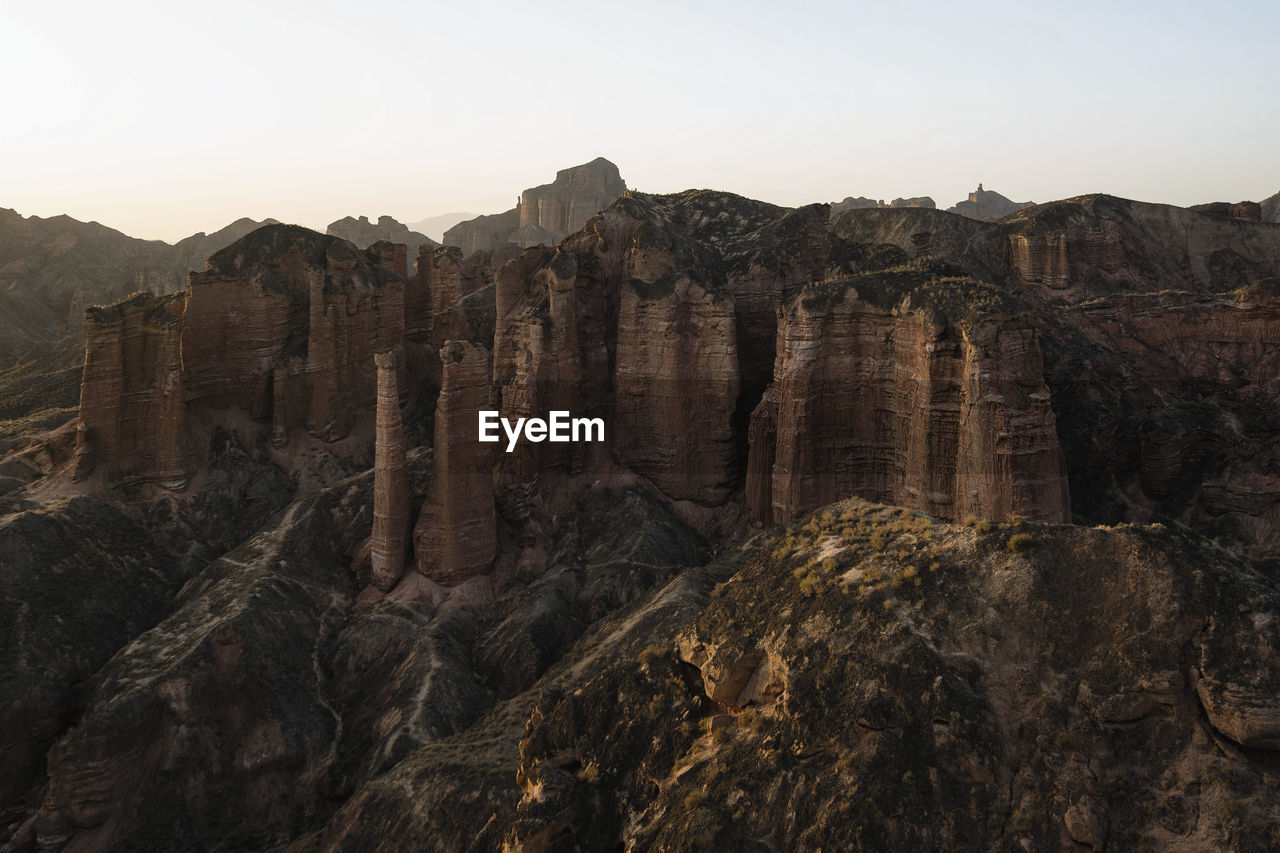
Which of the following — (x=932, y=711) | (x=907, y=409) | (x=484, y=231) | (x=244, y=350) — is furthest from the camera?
(x=484, y=231)

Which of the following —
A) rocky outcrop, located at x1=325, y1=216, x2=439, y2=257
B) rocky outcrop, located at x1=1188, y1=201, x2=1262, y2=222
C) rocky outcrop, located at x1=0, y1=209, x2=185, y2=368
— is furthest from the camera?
rocky outcrop, located at x1=325, y1=216, x2=439, y2=257

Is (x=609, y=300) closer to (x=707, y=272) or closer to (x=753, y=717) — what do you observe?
(x=707, y=272)

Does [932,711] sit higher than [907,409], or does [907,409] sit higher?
[907,409]

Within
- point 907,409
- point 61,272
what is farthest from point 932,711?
point 61,272

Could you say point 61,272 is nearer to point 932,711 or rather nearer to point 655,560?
point 655,560

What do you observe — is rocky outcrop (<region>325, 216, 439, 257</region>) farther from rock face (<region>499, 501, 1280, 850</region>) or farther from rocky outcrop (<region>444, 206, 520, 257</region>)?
rock face (<region>499, 501, 1280, 850</region>)

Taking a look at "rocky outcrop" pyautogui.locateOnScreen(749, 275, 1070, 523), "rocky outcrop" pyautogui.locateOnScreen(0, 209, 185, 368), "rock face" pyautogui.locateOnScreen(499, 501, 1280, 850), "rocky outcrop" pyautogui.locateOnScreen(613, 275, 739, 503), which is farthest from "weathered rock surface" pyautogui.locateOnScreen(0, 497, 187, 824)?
"rocky outcrop" pyautogui.locateOnScreen(0, 209, 185, 368)
